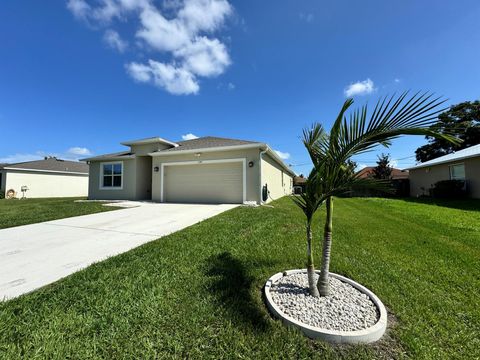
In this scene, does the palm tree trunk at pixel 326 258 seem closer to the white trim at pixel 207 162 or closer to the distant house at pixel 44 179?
the white trim at pixel 207 162

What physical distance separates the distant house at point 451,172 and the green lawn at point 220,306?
1334 centimetres

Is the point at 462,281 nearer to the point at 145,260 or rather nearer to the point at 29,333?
the point at 145,260

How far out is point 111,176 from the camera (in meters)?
14.5

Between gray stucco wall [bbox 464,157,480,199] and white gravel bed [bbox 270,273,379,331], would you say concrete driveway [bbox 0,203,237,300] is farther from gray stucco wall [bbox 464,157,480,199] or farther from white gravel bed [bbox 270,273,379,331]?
gray stucco wall [bbox 464,157,480,199]

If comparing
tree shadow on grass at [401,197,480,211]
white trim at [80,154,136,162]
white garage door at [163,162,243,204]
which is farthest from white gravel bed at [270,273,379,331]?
white trim at [80,154,136,162]

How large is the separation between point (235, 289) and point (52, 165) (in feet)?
99.7

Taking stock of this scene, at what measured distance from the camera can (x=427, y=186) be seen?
17.3 m

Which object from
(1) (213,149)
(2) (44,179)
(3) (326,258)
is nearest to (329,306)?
(3) (326,258)

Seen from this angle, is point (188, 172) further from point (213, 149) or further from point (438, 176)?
point (438, 176)

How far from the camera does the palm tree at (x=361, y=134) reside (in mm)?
1745

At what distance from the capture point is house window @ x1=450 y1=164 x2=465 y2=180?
46.7 feet

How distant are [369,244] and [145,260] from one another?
456 cm

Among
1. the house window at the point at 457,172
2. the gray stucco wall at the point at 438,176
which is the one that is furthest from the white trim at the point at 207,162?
the house window at the point at 457,172

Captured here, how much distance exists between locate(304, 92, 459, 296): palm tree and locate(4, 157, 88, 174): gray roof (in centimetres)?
2901
